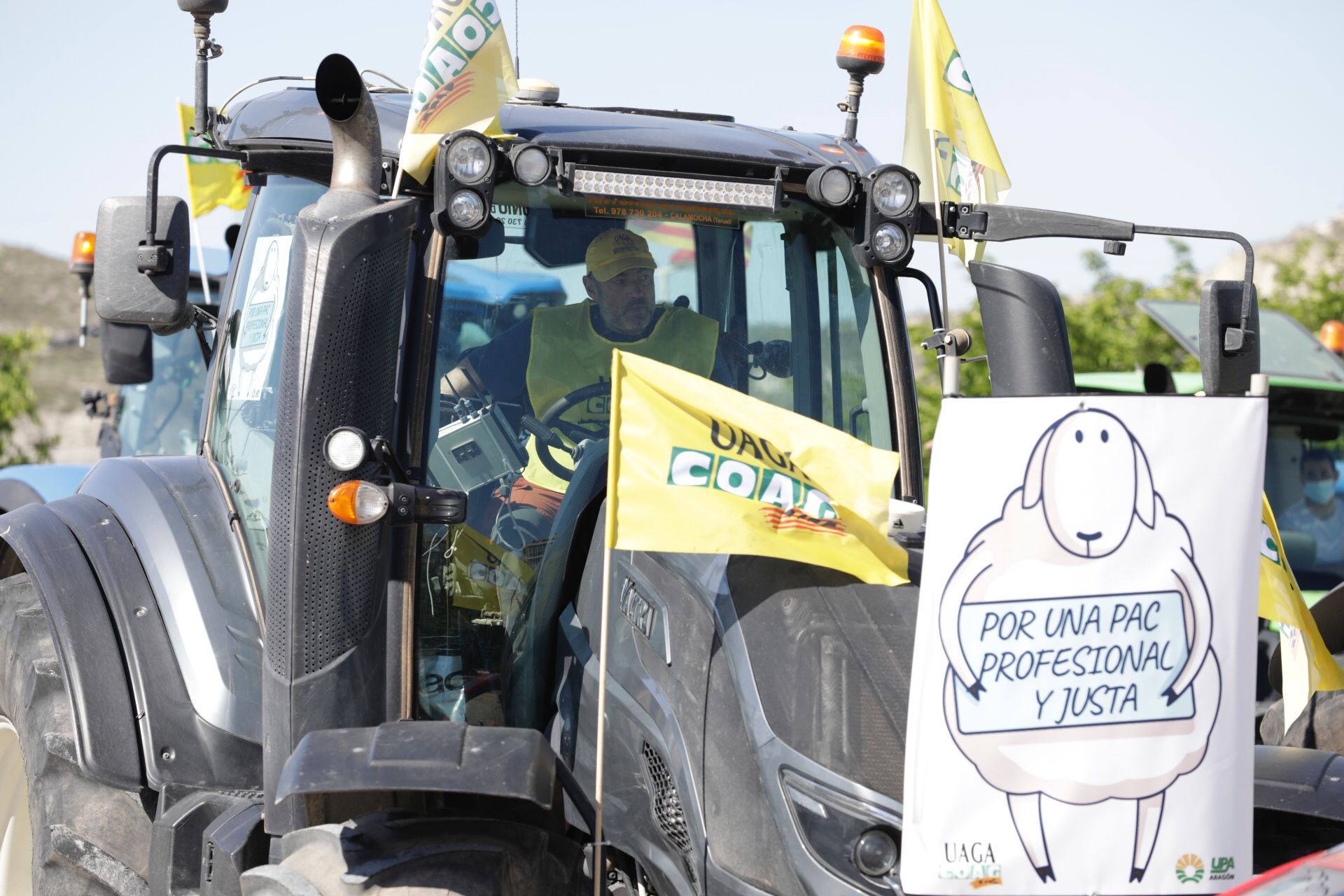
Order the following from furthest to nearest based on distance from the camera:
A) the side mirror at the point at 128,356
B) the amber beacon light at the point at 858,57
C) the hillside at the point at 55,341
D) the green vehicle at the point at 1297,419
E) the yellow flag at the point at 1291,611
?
the hillside at the point at 55,341, the green vehicle at the point at 1297,419, the side mirror at the point at 128,356, the amber beacon light at the point at 858,57, the yellow flag at the point at 1291,611

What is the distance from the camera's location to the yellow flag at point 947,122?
435cm

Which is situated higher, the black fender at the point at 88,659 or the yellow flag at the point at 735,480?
the yellow flag at the point at 735,480

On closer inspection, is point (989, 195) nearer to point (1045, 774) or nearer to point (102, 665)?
point (1045, 774)

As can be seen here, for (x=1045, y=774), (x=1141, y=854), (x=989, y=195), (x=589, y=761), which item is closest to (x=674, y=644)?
(x=589, y=761)

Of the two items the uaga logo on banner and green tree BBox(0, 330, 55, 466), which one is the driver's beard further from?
green tree BBox(0, 330, 55, 466)

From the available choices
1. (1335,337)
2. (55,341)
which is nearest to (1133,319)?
(1335,337)

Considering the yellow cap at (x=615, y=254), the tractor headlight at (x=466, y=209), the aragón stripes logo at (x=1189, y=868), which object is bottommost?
the aragón stripes logo at (x=1189, y=868)

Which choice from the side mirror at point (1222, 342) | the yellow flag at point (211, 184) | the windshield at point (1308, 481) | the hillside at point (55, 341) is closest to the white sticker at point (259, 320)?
the side mirror at point (1222, 342)

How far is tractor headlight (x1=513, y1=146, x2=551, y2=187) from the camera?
3.17 metres

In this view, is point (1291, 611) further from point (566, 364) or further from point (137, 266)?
point (137, 266)

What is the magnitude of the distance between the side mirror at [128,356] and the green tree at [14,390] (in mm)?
9965

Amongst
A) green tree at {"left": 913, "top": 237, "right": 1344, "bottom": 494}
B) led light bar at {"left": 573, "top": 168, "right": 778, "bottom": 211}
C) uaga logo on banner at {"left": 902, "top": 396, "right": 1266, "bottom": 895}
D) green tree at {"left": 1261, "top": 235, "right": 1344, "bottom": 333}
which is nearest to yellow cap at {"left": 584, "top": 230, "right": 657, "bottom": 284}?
led light bar at {"left": 573, "top": 168, "right": 778, "bottom": 211}

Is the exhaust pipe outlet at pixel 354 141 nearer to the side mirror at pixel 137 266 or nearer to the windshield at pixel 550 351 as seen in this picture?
the windshield at pixel 550 351

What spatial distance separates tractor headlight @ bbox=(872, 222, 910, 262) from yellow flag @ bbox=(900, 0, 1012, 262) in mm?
894
